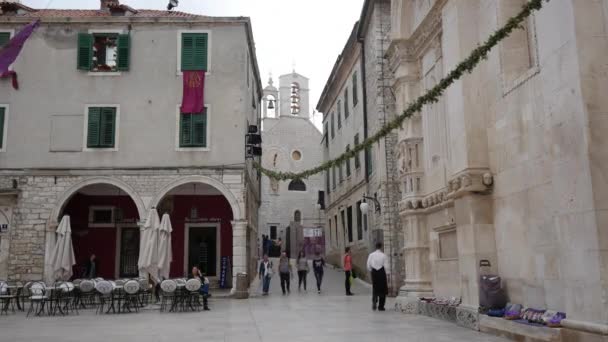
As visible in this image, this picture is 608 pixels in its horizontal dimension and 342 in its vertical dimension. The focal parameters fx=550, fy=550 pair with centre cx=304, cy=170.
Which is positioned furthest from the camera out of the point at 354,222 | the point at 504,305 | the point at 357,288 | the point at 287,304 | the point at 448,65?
the point at 354,222

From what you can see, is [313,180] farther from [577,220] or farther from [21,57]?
[577,220]

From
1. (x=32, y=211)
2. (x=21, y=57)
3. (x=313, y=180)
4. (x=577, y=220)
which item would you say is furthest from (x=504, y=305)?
(x=313, y=180)

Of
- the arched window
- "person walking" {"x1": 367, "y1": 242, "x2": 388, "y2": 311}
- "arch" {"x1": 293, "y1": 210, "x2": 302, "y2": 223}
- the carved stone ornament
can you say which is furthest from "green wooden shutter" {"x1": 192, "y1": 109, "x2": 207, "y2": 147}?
the arched window

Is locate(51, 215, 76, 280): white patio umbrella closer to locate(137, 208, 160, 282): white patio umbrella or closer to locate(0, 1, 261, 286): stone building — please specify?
locate(137, 208, 160, 282): white patio umbrella

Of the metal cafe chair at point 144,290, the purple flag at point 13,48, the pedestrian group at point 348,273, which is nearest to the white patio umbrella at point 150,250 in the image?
the metal cafe chair at point 144,290

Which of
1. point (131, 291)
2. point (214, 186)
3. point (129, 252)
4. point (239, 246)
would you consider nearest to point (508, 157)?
point (131, 291)

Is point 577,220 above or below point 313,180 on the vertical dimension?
below

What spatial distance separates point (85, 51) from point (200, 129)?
5.06 metres

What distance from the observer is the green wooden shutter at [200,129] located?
19.4 meters

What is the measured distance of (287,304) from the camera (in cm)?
1577

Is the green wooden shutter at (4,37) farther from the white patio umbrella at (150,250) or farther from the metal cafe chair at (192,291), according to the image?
the metal cafe chair at (192,291)

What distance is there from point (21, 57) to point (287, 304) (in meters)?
13.0

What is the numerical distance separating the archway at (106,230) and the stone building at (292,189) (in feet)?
71.1

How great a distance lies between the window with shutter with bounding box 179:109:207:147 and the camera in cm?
1938
